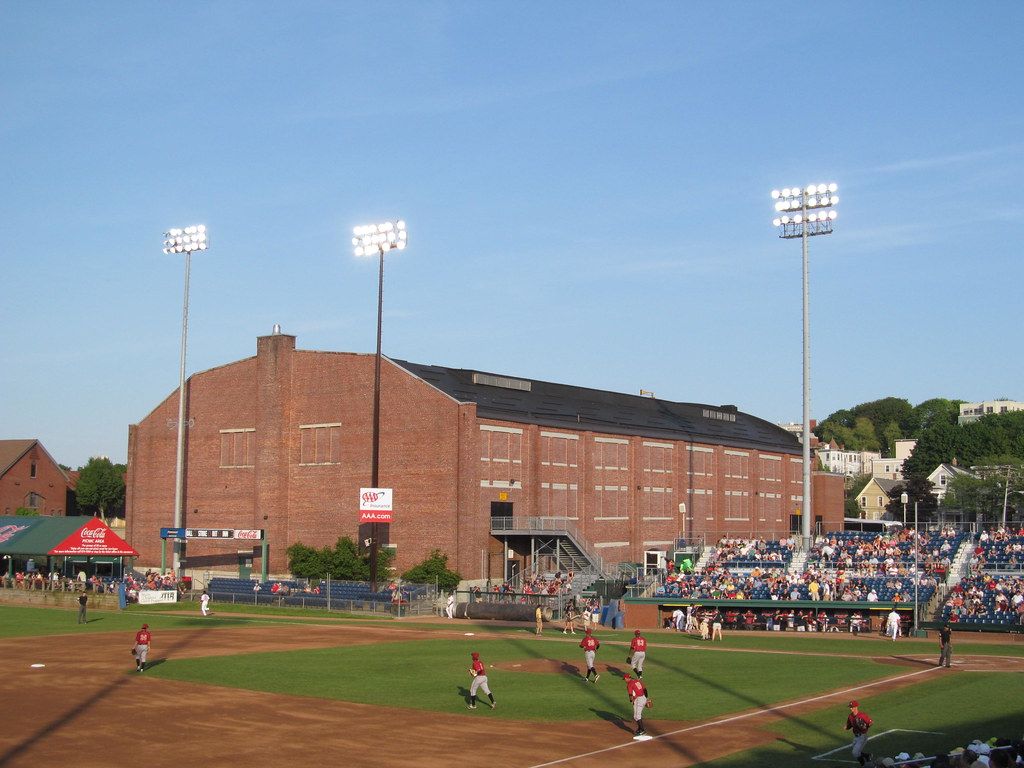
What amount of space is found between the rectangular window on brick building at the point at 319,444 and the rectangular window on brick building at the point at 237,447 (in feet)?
Result: 14.4

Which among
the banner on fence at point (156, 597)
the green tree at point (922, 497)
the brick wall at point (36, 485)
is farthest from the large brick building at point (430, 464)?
the green tree at point (922, 497)

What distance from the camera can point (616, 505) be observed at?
258 feet

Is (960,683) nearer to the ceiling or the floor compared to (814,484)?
nearer to the floor

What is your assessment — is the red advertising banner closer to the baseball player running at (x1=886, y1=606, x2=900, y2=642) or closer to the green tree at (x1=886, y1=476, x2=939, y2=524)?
the baseball player running at (x1=886, y1=606, x2=900, y2=642)

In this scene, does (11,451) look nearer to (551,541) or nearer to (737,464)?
(551,541)

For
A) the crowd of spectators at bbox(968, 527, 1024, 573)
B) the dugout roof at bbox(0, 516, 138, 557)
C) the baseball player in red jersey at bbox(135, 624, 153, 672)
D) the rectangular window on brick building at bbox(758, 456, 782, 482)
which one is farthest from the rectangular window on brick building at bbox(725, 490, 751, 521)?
the baseball player in red jersey at bbox(135, 624, 153, 672)

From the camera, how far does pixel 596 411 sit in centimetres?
8062

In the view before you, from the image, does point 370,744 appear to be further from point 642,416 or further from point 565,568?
point 642,416

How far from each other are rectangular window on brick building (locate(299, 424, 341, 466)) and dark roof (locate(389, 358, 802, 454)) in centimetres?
694

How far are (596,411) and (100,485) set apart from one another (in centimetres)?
7752

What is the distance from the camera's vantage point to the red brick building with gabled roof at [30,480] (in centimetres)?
11038

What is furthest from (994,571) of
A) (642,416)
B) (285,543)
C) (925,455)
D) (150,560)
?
(925,455)

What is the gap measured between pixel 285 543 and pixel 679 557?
26265 millimetres

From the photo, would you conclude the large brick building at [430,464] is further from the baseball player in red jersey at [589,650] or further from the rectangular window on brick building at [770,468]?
the baseball player in red jersey at [589,650]
